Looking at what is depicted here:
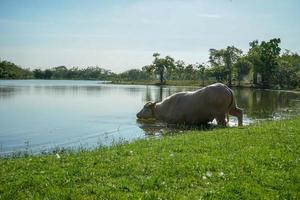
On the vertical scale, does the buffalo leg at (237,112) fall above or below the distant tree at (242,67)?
below

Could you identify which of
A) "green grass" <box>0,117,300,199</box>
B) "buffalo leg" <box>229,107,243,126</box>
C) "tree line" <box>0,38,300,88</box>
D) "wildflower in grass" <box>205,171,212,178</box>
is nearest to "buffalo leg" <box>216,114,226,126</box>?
"buffalo leg" <box>229,107,243,126</box>

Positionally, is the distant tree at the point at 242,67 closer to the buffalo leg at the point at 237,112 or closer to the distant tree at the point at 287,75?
the distant tree at the point at 287,75

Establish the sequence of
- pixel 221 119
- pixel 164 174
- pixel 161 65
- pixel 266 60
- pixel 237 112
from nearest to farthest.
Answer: pixel 164 174
pixel 221 119
pixel 237 112
pixel 266 60
pixel 161 65

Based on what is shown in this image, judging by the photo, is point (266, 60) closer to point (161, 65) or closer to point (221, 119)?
point (161, 65)

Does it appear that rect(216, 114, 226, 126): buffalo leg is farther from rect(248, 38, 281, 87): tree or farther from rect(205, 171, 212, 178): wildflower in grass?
rect(248, 38, 281, 87): tree

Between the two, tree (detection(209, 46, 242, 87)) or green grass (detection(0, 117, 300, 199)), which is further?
tree (detection(209, 46, 242, 87))

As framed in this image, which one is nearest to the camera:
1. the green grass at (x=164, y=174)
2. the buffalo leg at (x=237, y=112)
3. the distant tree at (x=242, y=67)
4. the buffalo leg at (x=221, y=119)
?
the green grass at (x=164, y=174)

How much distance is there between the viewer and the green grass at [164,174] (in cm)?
870

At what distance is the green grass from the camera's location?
28.5 feet

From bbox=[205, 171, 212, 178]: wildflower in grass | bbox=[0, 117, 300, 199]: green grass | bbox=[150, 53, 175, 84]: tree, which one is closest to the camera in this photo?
bbox=[0, 117, 300, 199]: green grass

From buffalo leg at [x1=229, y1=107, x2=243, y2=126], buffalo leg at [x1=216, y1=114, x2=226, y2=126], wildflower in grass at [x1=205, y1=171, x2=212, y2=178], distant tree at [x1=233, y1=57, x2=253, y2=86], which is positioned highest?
distant tree at [x1=233, y1=57, x2=253, y2=86]

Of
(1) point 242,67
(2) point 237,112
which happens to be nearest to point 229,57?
(1) point 242,67

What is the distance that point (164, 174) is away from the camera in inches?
395

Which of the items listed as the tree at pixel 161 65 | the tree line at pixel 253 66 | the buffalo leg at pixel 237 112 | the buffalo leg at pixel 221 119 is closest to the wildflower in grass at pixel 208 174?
the buffalo leg at pixel 221 119
